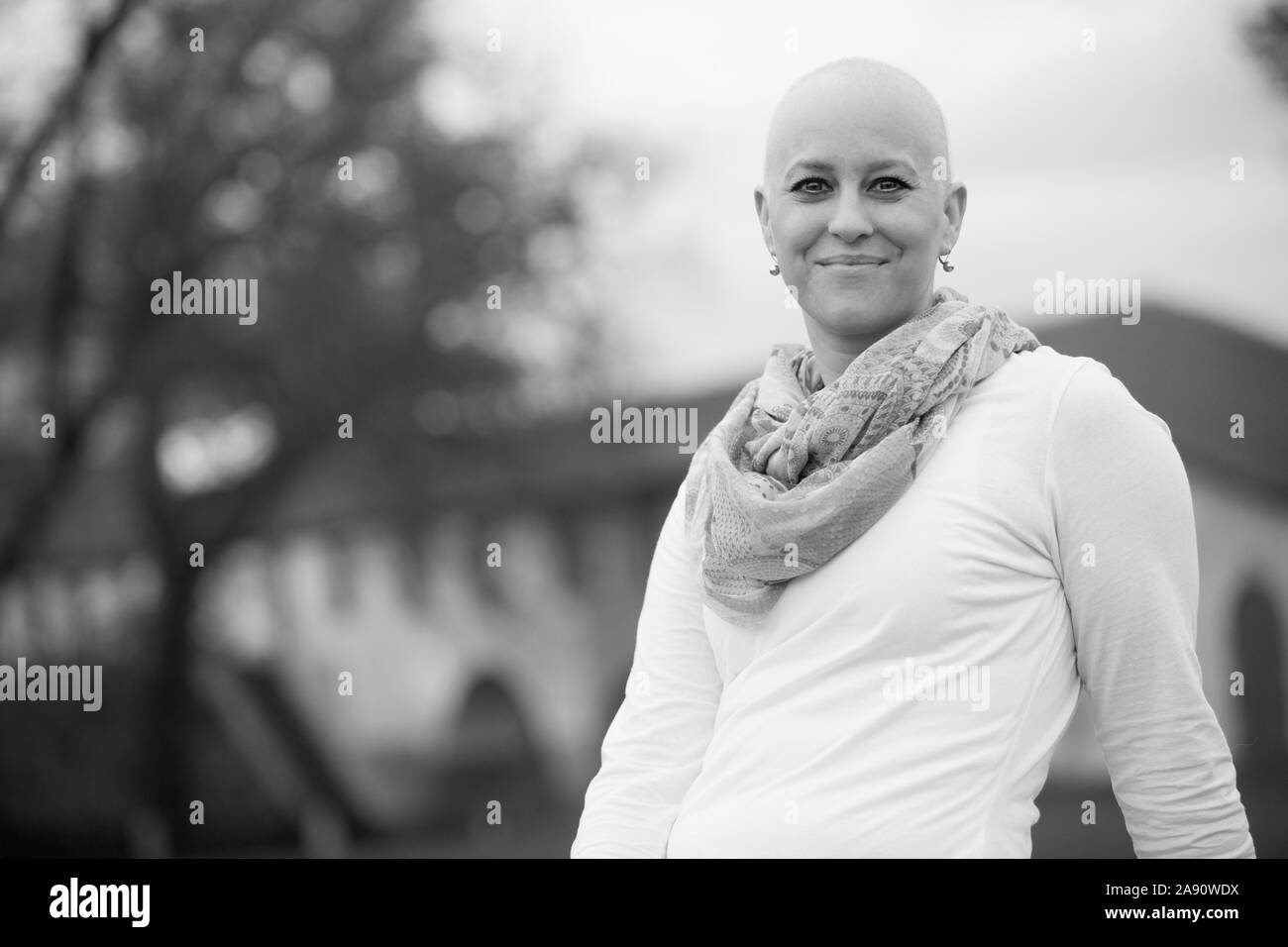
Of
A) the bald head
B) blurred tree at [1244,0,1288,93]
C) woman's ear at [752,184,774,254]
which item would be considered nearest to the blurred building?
blurred tree at [1244,0,1288,93]

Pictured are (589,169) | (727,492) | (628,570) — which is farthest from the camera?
(628,570)

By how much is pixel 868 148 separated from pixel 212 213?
487 inches

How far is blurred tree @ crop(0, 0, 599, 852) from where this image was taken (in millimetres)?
12375

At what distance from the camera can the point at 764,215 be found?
158cm

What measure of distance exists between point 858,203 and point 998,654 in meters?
0.46

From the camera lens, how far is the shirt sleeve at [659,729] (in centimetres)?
151

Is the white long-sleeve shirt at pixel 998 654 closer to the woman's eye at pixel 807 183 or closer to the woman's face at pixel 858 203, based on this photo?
the woman's face at pixel 858 203

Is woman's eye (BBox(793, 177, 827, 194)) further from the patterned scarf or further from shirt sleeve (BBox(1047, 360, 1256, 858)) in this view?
shirt sleeve (BBox(1047, 360, 1256, 858))

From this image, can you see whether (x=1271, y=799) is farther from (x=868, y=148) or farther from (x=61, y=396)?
(x=868, y=148)

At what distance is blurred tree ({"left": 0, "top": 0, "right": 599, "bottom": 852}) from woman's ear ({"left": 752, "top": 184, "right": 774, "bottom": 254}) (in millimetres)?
11405

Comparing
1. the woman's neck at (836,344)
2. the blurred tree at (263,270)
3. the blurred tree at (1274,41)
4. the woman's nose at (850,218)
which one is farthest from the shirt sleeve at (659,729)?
the blurred tree at (263,270)

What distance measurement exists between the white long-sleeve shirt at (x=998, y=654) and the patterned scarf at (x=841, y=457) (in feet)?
0.07
